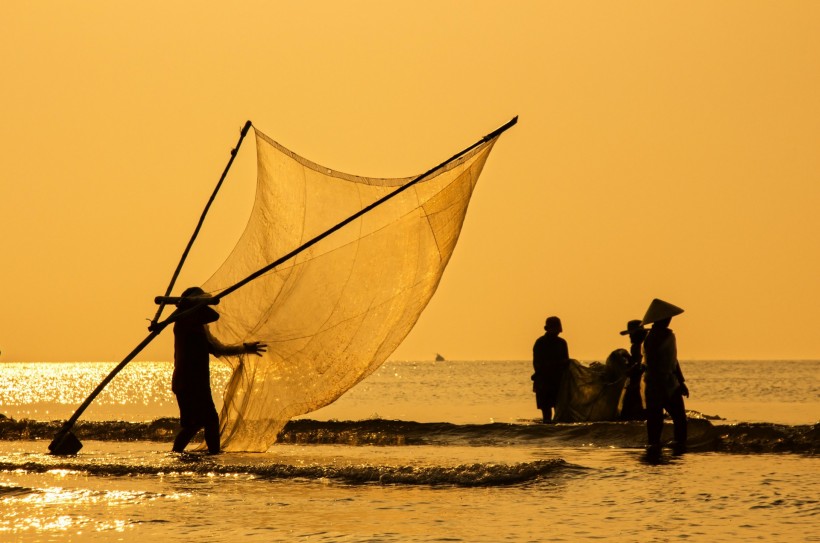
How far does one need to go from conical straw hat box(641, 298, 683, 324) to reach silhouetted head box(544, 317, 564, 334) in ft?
11.4

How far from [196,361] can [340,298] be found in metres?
1.60

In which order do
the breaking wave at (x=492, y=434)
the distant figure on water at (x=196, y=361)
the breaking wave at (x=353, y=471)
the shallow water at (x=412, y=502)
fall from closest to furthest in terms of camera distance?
the shallow water at (x=412, y=502) < the breaking wave at (x=353, y=471) < the distant figure on water at (x=196, y=361) < the breaking wave at (x=492, y=434)

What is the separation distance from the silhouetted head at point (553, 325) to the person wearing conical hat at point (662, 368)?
11.1 ft

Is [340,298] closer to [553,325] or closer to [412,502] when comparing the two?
[412,502]

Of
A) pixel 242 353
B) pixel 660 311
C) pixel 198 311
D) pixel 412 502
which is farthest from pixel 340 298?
pixel 412 502

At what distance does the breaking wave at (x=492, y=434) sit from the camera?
14.8 metres

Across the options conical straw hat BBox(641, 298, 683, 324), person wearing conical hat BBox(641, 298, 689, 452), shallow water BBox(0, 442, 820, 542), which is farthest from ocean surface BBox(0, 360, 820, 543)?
conical straw hat BBox(641, 298, 683, 324)

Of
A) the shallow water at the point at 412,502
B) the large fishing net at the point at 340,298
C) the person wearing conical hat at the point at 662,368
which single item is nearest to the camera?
the shallow water at the point at 412,502

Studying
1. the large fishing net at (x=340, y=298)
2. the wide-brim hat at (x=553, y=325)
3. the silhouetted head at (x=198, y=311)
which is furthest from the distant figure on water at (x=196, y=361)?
the wide-brim hat at (x=553, y=325)

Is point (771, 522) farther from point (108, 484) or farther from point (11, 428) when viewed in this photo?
point (11, 428)

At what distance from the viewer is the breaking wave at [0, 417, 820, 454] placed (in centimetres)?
1481

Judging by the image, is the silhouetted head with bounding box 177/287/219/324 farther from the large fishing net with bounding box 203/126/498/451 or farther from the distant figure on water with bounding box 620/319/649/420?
the distant figure on water with bounding box 620/319/649/420

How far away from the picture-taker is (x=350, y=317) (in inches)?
527

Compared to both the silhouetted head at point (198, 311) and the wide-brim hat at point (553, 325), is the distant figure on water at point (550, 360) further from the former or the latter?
the silhouetted head at point (198, 311)
